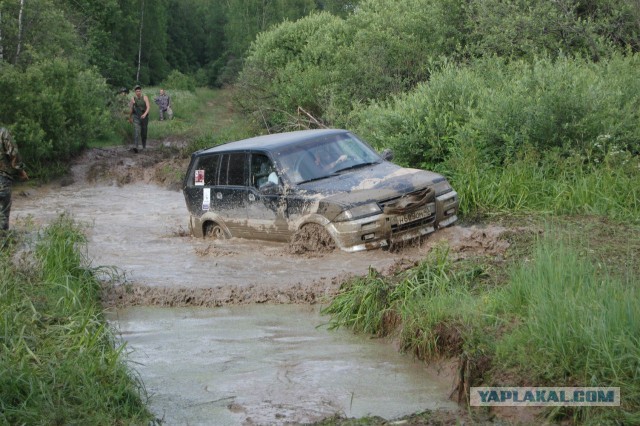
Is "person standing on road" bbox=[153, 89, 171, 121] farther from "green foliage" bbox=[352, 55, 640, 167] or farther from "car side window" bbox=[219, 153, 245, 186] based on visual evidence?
"car side window" bbox=[219, 153, 245, 186]

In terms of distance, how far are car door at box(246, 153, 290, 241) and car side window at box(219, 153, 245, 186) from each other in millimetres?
187

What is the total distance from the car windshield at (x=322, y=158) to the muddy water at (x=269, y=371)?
2.71m

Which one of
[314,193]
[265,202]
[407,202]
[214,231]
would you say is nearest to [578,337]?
[407,202]

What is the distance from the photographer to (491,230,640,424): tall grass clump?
5297 millimetres

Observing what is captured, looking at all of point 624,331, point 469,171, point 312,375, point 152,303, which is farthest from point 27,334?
point 469,171

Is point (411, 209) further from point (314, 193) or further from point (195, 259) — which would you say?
point (195, 259)

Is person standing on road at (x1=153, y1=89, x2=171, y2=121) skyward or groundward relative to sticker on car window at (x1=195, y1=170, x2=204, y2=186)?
groundward

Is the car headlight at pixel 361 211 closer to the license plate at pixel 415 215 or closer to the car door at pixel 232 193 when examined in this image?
the license plate at pixel 415 215

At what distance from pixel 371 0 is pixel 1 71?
9609 mm

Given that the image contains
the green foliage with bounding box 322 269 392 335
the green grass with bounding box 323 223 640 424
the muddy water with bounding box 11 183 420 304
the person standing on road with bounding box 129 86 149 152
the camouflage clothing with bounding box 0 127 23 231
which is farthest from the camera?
the person standing on road with bounding box 129 86 149 152

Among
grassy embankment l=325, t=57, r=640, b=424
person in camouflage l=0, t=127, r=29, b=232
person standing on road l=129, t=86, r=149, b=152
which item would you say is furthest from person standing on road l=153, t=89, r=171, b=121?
person in camouflage l=0, t=127, r=29, b=232

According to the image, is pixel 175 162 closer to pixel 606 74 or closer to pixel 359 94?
pixel 359 94

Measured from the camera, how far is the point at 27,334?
21.9 feet

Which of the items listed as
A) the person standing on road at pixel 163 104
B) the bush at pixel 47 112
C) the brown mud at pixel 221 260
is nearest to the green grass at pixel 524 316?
the brown mud at pixel 221 260
